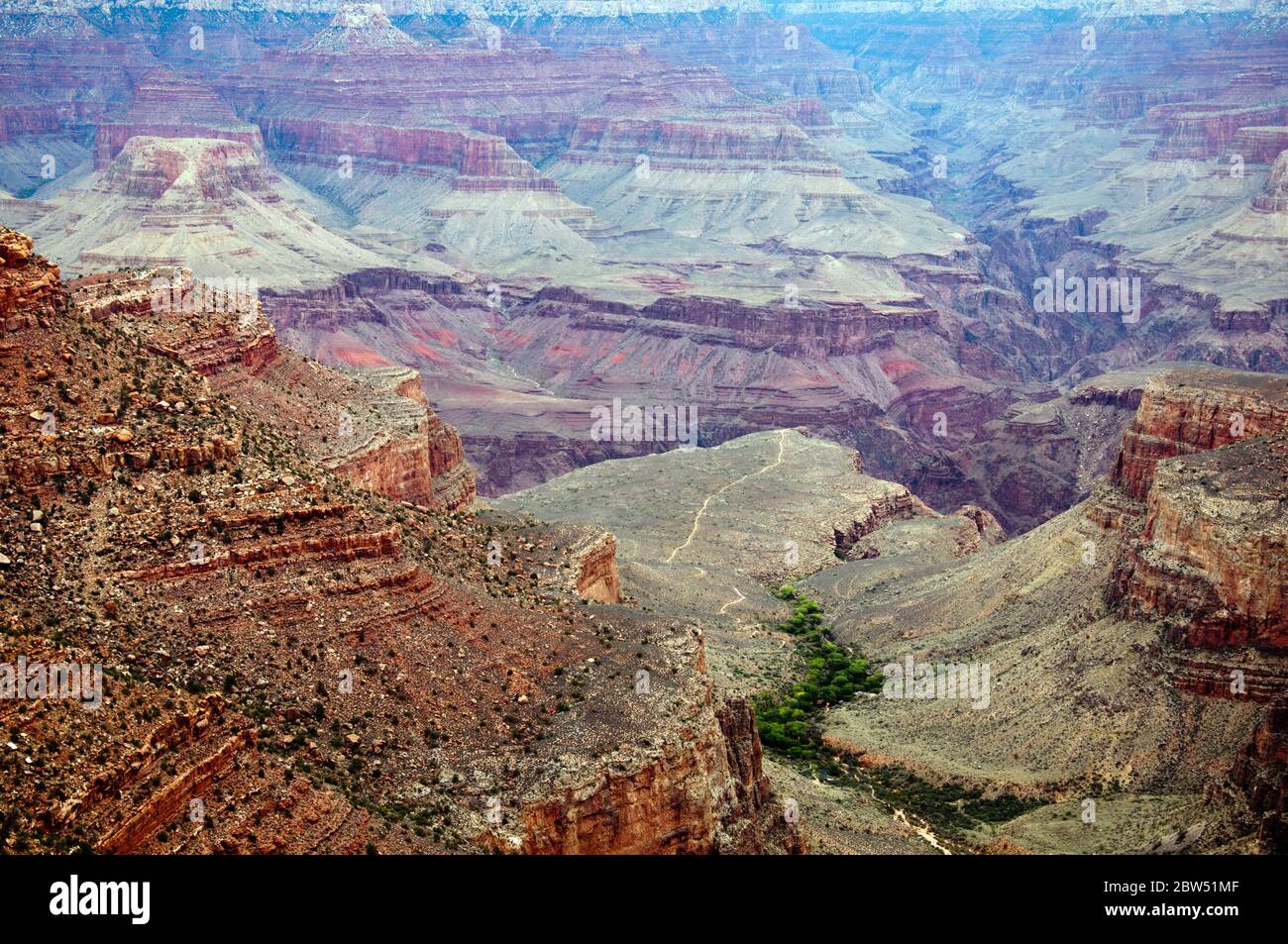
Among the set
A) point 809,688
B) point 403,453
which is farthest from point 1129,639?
point 403,453

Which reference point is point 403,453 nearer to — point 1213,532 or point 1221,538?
point 1213,532

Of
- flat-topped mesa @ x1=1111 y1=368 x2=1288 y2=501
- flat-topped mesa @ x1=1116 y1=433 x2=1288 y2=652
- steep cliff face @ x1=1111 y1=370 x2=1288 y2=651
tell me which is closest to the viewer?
flat-topped mesa @ x1=1116 y1=433 x2=1288 y2=652

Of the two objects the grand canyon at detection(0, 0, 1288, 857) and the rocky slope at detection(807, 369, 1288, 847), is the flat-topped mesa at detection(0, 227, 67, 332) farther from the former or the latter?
the rocky slope at detection(807, 369, 1288, 847)

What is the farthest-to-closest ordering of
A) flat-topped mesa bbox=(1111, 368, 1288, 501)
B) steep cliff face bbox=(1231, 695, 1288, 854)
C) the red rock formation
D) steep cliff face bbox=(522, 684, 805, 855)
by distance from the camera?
flat-topped mesa bbox=(1111, 368, 1288, 501) → the red rock formation → steep cliff face bbox=(1231, 695, 1288, 854) → steep cliff face bbox=(522, 684, 805, 855)

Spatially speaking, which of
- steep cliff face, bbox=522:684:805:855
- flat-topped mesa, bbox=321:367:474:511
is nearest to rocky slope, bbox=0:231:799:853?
steep cliff face, bbox=522:684:805:855

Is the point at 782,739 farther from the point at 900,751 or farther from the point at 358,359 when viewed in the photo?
the point at 358,359

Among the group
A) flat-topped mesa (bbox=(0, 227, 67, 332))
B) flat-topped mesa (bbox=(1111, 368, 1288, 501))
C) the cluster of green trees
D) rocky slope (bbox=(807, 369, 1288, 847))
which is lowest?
the cluster of green trees
